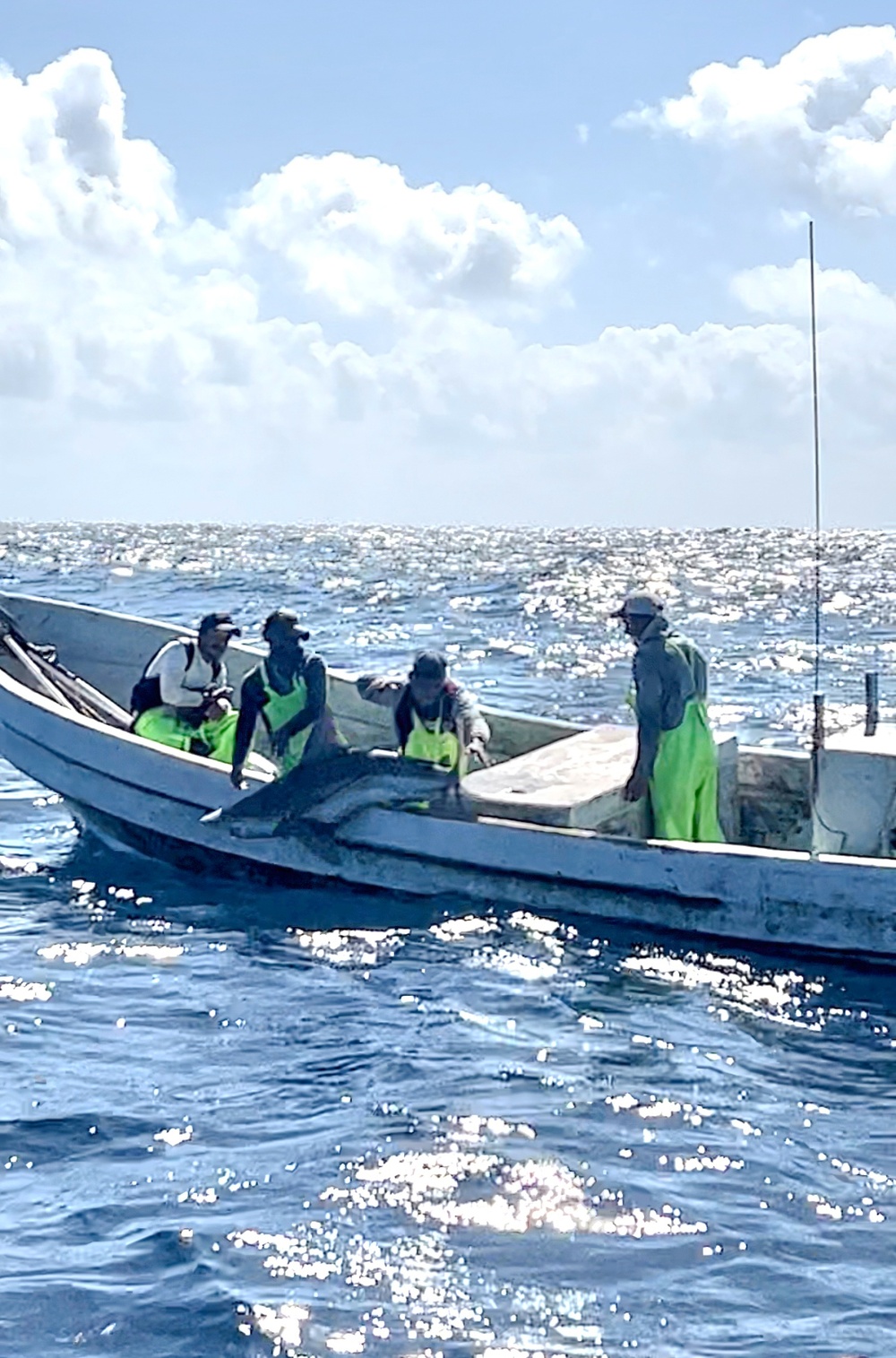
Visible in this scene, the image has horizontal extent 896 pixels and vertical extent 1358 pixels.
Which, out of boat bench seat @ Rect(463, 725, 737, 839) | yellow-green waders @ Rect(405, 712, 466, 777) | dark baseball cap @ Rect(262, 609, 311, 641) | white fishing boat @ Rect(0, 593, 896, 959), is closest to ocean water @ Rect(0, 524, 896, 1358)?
white fishing boat @ Rect(0, 593, 896, 959)

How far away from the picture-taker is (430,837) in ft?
33.0

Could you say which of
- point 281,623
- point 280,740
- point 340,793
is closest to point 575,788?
point 340,793

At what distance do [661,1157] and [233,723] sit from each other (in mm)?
6266

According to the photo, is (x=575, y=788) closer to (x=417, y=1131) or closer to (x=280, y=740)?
(x=280, y=740)

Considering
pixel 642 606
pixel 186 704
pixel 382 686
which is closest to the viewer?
pixel 642 606

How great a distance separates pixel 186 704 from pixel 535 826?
3.44m

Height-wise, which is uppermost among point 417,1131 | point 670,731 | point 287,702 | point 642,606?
point 642,606

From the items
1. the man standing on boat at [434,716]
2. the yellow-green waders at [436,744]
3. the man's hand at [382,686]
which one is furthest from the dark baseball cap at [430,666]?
the man's hand at [382,686]

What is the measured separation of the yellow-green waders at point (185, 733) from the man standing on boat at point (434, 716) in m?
2.16

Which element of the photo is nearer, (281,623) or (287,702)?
(281,623)

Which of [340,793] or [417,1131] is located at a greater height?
[340,793]

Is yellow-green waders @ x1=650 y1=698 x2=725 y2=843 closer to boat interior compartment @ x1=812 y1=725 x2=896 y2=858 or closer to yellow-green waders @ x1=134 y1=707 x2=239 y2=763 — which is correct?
boat interior compartment @ x1=812 y1=725 x2=896 y2=858

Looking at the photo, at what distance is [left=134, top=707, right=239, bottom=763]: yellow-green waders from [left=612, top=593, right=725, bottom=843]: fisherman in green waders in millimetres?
3550

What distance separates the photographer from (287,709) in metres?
10.9
